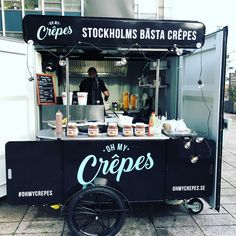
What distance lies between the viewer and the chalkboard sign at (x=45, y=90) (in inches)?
175

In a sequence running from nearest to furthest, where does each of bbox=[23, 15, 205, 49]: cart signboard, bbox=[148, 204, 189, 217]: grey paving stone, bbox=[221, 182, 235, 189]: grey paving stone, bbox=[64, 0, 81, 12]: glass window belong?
bbox=[23, 15, 205, 49]: cart signboard
bbox=[148, 204, 189, 217]: grey paving stone
bbox=[221, 182, 235, 189]: grey paving stone
bbox=[64, 0, 81, 12]: glass window

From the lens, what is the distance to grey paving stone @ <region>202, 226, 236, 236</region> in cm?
300

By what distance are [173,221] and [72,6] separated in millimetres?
7840

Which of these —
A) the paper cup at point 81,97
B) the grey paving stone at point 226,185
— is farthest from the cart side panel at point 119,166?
the grey paving stone at point 226,185

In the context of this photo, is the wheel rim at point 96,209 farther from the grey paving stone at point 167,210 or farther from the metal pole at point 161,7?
the metal pole at point 161,7

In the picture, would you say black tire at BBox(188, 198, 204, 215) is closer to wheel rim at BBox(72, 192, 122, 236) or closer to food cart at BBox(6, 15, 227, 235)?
food cart at BBox(6, 15, 227, 235)

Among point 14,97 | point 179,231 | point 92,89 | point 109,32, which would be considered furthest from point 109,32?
point 179,231

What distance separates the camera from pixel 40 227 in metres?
3.14

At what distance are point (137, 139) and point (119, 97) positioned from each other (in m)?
4.77

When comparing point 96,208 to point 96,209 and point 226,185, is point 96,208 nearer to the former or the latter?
point 96,209

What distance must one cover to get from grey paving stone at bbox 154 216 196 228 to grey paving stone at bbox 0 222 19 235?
5.77 feet

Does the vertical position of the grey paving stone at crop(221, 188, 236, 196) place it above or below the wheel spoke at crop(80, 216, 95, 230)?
below

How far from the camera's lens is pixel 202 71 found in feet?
11.4

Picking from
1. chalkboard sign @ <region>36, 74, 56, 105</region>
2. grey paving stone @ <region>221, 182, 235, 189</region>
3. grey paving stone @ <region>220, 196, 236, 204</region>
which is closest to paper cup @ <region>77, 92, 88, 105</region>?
chalkboard sign @ <region>36, 74, 56, 105</region>
